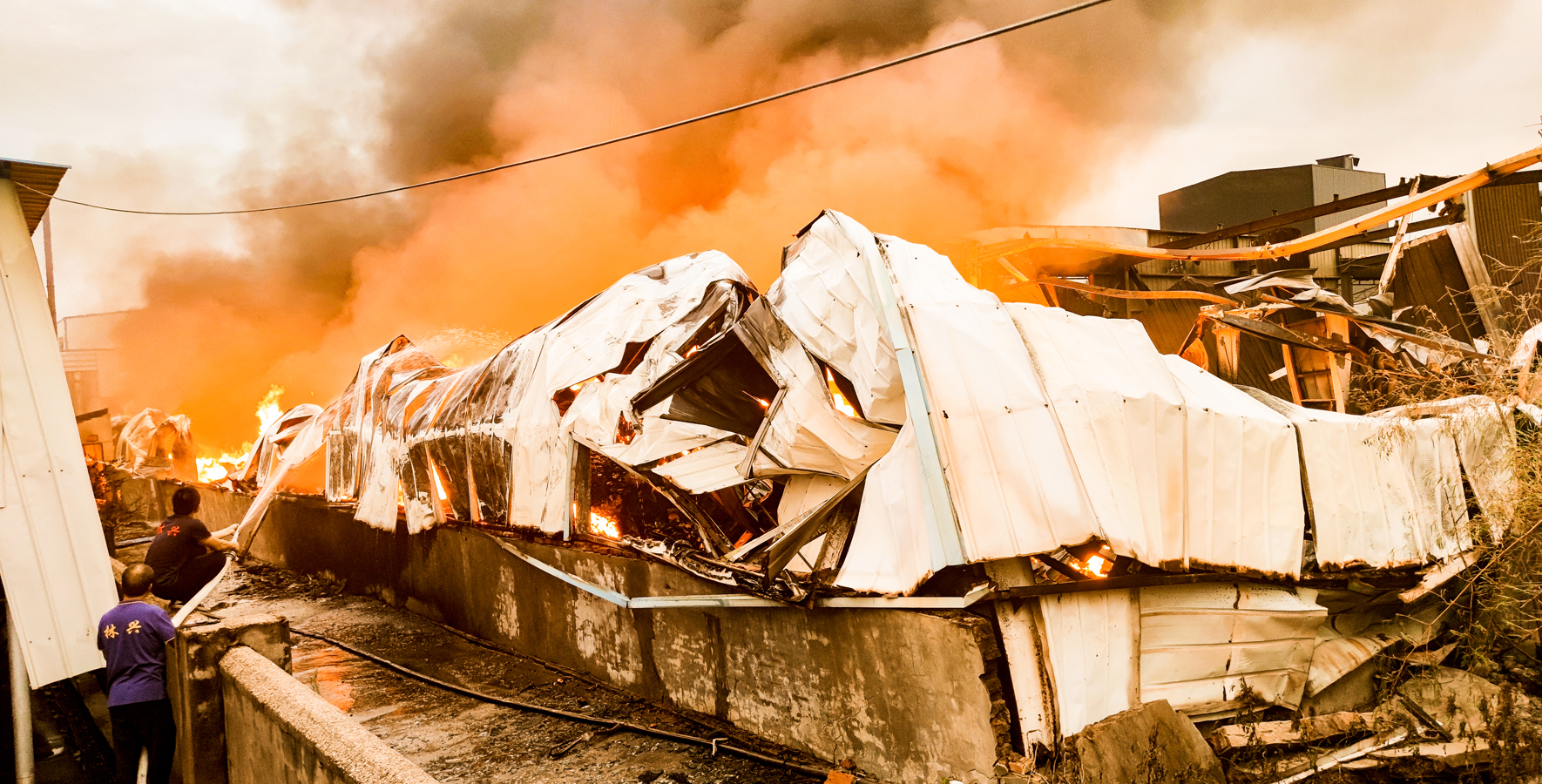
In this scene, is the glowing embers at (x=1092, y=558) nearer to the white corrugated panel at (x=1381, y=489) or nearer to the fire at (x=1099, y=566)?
the fire at (x=1099, y=566)

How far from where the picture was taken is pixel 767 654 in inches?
212

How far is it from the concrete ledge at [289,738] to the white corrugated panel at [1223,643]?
3.69 metres

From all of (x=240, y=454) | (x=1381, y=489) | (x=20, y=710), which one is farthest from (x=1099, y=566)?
(x=240, y=454)

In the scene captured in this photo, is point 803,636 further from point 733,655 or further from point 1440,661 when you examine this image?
point 1440,661

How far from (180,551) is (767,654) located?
5.82 m

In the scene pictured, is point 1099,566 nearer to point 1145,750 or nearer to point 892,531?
point 1145,750

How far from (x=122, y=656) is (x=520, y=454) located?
10.4 feet

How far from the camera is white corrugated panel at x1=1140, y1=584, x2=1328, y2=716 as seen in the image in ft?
14.7

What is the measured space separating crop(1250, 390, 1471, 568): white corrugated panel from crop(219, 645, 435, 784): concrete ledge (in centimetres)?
507

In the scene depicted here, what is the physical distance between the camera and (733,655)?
564 cm

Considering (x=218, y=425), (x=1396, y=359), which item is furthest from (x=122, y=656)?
(x=218, y=425)

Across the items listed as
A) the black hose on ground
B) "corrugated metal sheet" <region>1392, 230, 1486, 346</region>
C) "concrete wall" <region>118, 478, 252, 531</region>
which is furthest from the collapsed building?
"concrete wall" <region>118, 478, 252, 531</region>

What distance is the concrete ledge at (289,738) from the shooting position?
3113 mm

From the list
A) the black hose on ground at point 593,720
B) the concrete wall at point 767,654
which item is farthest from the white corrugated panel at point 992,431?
the black hose on ground at point 593,720
